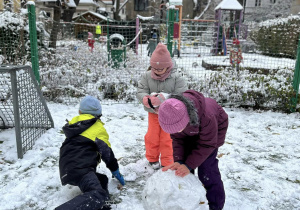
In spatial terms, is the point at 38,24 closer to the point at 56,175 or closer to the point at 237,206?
the point at 56,175

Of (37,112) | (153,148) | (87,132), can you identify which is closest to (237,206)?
(153,148)

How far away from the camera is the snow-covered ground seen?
2641mm

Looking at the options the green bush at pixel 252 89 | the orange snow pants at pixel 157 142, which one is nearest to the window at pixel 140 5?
the green bush at pixel 252 89

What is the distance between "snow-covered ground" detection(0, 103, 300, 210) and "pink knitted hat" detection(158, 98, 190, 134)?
1.12 meters

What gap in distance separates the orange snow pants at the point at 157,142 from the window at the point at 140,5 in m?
38.2

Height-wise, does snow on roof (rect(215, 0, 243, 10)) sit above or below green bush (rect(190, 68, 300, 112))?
above

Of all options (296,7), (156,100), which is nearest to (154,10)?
(296,7)

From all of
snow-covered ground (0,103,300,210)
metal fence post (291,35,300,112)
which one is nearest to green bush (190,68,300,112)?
metal fence post (291,35,300,112)

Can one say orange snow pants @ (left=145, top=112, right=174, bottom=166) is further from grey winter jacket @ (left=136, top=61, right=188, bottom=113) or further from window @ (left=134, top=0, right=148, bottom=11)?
window @ (left=134, top=0, right=148, bottom=11)

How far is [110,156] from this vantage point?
8.58 ft

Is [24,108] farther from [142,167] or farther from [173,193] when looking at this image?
[173,193]

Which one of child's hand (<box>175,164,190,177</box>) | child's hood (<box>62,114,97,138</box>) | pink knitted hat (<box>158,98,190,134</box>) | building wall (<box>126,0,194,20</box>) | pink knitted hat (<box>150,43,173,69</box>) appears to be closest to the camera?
pink knitted hat (<box>158,98,190,134</box>)

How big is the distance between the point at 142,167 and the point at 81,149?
1.08 meters

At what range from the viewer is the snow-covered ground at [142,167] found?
2641mm
